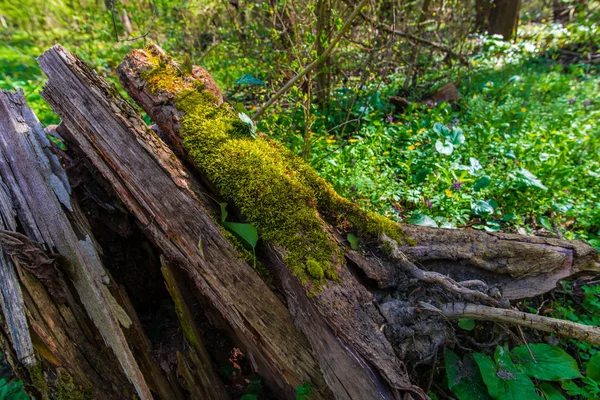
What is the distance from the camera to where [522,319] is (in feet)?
5.52

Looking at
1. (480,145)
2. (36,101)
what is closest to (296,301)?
(480,145)

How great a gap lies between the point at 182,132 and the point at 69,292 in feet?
3.45

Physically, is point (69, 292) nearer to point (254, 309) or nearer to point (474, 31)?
point (254, 309)

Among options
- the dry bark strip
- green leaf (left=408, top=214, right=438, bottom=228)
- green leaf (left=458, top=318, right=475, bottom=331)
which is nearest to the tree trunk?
green leaf (left=408, top=214, right=438, bottom=228)

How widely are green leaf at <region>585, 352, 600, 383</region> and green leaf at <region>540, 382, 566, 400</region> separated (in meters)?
0.23

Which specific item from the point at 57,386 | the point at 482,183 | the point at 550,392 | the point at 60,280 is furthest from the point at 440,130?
the point at 57,386

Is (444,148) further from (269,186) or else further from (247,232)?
(247,232)

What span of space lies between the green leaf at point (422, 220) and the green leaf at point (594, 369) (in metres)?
1.13

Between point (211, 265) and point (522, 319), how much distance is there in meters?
1.57

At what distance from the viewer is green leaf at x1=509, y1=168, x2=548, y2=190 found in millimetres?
2898

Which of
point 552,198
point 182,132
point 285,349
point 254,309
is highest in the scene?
point 182,132

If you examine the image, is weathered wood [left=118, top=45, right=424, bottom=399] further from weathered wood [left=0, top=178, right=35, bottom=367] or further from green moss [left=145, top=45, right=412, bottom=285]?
weathered wood [left=0, top=178, right=35, bottom=367]

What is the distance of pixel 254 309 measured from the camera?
1.70m

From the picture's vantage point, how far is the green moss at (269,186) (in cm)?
170
